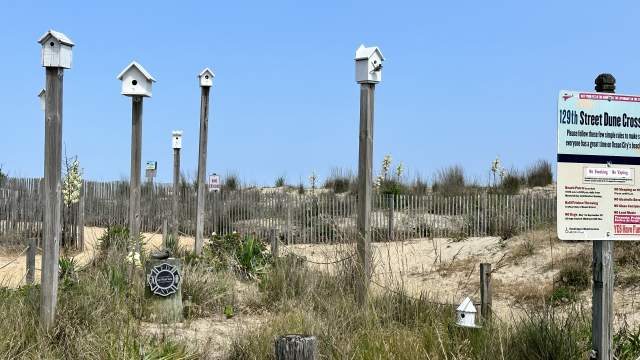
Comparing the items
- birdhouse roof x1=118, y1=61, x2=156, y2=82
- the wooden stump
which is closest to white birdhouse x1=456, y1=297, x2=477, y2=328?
the wooden stump

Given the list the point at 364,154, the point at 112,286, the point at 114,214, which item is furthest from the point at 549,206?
the point at 112,286

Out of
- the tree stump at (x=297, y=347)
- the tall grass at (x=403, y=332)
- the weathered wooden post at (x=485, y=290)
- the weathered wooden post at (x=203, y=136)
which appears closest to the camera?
the tree stump at (x=297, y=347)

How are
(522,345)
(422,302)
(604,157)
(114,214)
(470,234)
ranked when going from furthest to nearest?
(114,214) < (470,234) < (422,302) < (522,345) < (604,157)

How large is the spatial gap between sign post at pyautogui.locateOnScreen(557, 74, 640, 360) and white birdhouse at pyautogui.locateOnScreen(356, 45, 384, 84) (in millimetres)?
3545

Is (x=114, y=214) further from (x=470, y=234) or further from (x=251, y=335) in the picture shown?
(x=251, y=335)

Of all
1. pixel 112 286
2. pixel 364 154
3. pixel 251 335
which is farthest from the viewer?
pixel 364 154

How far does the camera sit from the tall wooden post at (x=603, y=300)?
5.03 meters

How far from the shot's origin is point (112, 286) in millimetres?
7434

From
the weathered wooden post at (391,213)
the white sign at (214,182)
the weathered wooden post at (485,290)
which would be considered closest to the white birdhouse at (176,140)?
the white sign at (214,182)

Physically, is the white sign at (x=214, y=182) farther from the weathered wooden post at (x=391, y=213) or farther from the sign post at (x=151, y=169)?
the weathered wooden post at (x=391, y=213)

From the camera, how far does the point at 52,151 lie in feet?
22.7

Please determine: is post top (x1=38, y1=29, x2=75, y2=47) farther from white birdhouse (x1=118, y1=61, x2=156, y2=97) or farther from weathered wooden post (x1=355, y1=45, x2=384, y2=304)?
white birdhouse (x1=118, y1=61, x2=156, y2=97)

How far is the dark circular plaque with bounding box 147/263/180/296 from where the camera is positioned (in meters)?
7.93

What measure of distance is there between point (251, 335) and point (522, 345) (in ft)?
6.96
